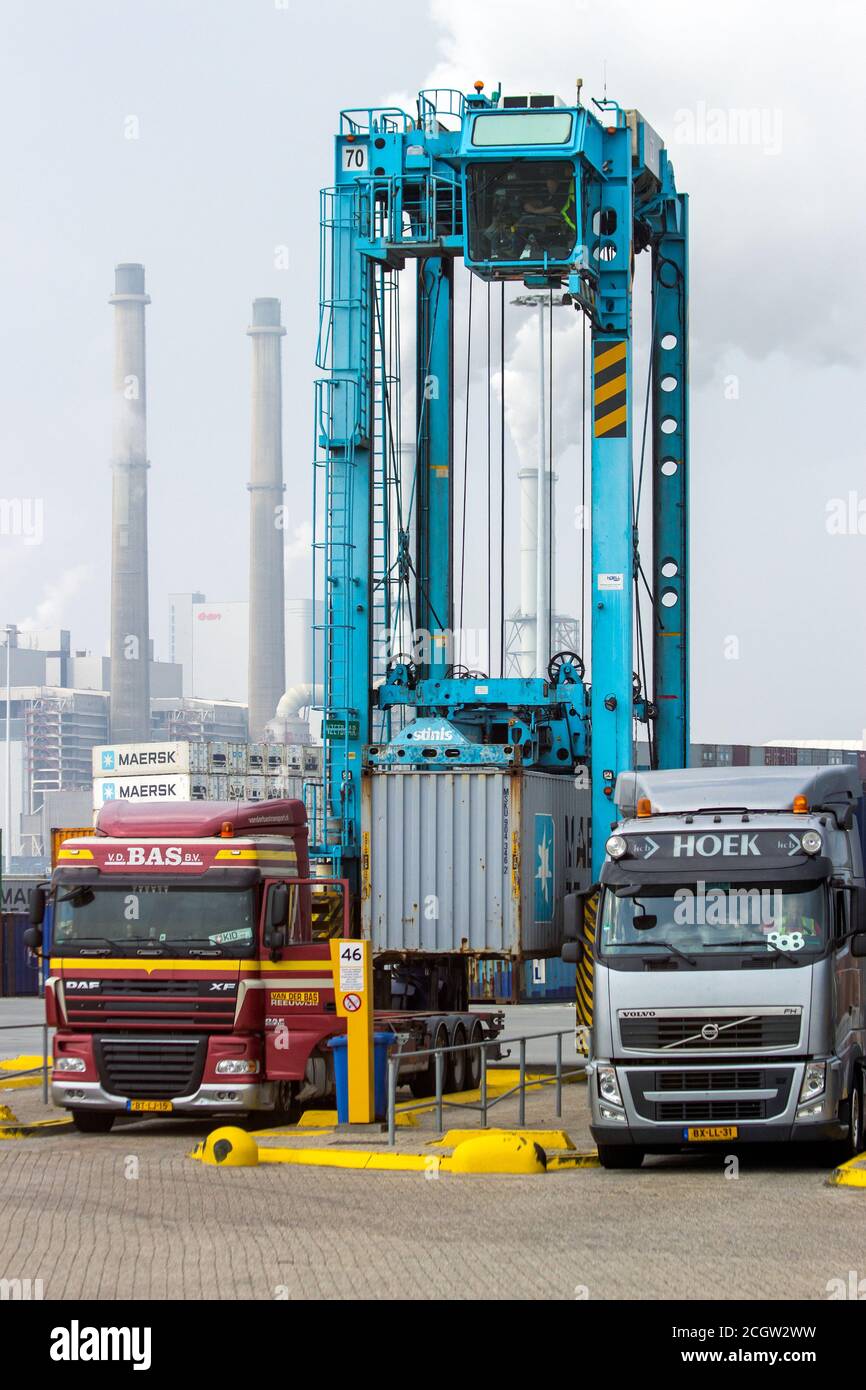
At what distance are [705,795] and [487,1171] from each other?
11.7ft

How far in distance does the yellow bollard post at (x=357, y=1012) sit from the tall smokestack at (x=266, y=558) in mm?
114986

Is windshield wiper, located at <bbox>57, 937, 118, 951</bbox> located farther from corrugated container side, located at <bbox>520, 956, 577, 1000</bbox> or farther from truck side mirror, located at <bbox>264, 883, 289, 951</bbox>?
corrugated container side, located at <bbox>520, 956, 577, 1000</bbox>

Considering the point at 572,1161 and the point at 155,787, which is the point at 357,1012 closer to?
the point at 572,1161

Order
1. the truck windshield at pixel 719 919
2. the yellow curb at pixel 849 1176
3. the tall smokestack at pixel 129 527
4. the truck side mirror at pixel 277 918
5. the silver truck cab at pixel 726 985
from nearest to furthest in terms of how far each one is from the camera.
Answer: the yellow curb at pixel 849 1176 → the silver truck cab at pixel 726 985 → the truck windshield at pixel 719 919 → the truck side mirror at pixel 277 918 → the tall smokestack at pixel 129 527

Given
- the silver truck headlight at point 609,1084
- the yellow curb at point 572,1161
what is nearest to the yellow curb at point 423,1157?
the yellow curb at point 572,1161

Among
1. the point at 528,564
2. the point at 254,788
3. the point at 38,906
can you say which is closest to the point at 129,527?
the point at 528,564

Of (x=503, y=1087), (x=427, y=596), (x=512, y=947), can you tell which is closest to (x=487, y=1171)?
(x=512, y=947)

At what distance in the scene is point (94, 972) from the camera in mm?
19641

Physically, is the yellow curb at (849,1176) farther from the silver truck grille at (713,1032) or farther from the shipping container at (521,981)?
the shipping container at (521,981)

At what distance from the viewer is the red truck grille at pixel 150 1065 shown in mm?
19391

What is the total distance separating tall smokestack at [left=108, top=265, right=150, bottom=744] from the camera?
134125 mm

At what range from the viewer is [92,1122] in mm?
20078

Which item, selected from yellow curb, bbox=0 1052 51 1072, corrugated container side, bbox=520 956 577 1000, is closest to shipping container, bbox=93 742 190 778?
corrugated container side, bbox=520 956 577 1000
